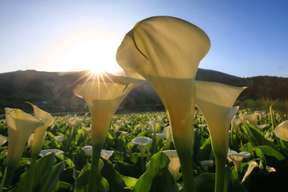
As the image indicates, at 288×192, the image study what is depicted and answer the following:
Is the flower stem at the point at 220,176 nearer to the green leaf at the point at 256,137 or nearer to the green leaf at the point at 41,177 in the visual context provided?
the green leaf at the point at 41,177

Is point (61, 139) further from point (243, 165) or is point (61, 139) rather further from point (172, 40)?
point (172, 40)

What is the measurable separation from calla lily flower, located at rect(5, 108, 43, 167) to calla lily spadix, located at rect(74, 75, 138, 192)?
0.14 metres

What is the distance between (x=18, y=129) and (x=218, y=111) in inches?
16.3

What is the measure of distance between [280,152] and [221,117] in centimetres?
81

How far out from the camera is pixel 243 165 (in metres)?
1.17

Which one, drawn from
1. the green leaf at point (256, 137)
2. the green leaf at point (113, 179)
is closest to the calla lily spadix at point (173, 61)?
the green leaf at point (113, 179)

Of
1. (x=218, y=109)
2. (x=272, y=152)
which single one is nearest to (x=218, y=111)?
(x=218, y=109)

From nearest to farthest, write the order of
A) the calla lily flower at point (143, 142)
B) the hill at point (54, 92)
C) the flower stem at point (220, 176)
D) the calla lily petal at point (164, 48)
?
1. the calla lily petal at point (164, 48)
2. the flower stem at point (220, 176)
3. the calla lily flower at point (143, 142)
4. the hill at point (54, 92)

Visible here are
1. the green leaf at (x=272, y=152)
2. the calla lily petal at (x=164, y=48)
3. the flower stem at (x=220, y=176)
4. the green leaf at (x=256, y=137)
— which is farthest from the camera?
the green leaf at (x=256, y=137)

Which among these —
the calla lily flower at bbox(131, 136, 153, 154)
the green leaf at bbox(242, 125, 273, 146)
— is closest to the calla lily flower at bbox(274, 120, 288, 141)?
the green leaf at bbox(242, 125, 273, 146)

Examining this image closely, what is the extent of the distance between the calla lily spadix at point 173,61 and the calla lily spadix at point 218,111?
0.17 ft

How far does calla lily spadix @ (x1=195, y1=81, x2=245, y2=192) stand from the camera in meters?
0.55

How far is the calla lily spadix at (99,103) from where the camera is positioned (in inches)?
25.6

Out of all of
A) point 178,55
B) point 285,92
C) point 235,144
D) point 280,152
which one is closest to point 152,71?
point 178,55
